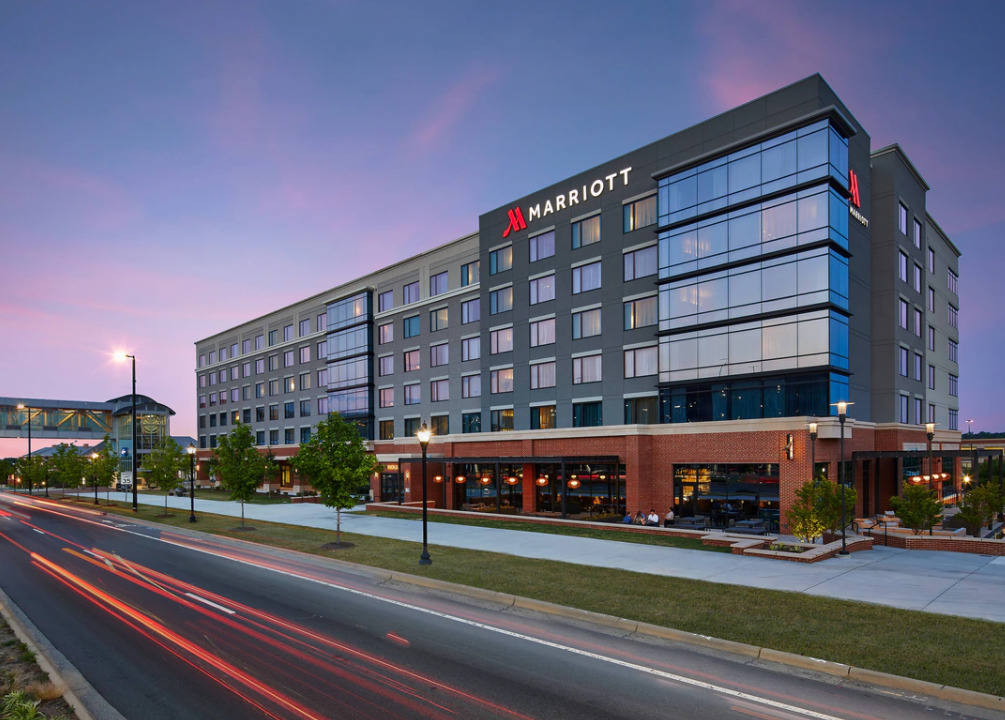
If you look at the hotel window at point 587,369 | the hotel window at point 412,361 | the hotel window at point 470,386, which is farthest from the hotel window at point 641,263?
the hotel window at point 412,361

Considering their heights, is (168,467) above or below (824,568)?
below

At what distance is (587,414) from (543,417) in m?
3.73

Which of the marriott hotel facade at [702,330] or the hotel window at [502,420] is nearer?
the marriott hotel facade at [702,330]

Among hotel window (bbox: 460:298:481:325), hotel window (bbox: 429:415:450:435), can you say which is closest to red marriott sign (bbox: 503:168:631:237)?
hotel window (bbox: 460:298:481:325)

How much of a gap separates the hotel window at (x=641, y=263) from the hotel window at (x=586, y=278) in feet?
7.02

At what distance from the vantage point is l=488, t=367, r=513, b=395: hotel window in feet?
142

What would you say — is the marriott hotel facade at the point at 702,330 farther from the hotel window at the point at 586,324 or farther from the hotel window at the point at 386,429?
the hotel window at the point at 386,429

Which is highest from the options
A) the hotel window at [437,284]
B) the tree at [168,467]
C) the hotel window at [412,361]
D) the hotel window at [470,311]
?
the hotel window at [437,284]

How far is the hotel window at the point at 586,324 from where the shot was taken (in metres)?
37.5

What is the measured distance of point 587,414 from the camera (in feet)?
124

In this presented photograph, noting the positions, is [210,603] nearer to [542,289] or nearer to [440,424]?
[542,289]

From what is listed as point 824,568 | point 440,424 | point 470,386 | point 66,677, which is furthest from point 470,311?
point 66,677

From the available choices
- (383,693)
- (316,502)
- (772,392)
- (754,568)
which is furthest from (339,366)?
(383,693)

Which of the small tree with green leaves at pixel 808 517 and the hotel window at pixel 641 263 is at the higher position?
the hotel window at pixel 641 263
